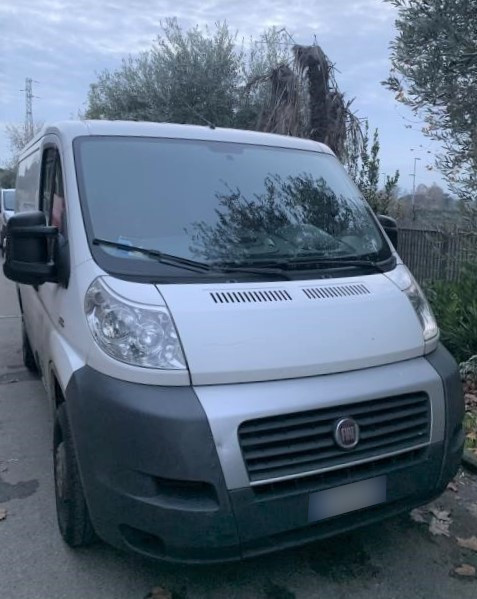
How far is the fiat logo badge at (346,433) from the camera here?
107 inches

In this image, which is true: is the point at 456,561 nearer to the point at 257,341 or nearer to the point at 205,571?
the point at 205,571

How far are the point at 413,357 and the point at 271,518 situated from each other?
43.2 inches

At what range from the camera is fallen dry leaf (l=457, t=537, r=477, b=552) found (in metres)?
3.39

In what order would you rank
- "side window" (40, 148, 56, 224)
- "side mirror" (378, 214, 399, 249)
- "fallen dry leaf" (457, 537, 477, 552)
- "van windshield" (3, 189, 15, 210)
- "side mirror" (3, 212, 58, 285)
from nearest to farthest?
"side mirror" (3, 212, 58, 285) → "fallen dry leaf" (457, 537, 477, 552) → "side window" (40, 148, 56, 224) → "side mirror" (378, 214, 399, 249) → "van windshield" (3, 189, 15, 210)

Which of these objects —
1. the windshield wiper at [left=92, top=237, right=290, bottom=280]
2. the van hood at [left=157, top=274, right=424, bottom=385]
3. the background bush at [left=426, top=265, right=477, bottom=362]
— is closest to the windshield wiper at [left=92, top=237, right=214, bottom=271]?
the windshield wiper at [left=92, top=237, right=290, bottom=280]

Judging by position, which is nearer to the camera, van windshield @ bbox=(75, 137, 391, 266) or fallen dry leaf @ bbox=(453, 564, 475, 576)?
fallen dry leaf @ bbox=(453, 564, 475, 576)

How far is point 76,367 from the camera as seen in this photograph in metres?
2.92

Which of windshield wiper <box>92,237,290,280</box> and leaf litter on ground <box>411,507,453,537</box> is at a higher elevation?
windshield wiper <box>92,237,290,280</box>

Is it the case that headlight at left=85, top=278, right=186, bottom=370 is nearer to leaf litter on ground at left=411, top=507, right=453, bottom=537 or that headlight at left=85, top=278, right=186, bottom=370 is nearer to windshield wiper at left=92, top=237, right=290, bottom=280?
windshield wiper at left=92, top=237, right=290, bottom=280

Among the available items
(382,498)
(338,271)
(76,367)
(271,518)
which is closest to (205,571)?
(271,518)

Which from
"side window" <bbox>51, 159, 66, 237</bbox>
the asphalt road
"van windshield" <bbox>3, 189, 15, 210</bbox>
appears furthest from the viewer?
"van windshield" <bbox>3, 189, 15, 210</bbox>

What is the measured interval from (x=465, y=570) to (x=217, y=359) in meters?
1.74

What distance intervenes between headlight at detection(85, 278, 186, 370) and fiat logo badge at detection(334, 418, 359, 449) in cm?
73

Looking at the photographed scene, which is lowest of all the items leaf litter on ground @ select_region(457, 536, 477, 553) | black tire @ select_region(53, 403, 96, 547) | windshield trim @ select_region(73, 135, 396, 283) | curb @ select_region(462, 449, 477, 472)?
→ leaf litter on ground @ select_region(457, 536, 477, 553)
